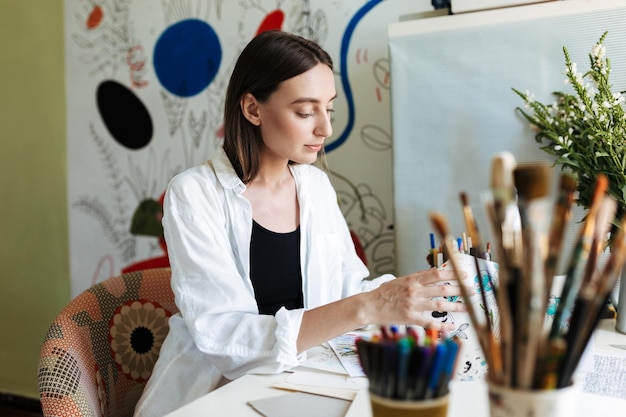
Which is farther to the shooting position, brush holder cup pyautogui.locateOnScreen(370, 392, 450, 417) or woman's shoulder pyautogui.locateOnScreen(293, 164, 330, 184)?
woman's shoulder pyautogui.locateOnScreen(293, 164, 330, 184)

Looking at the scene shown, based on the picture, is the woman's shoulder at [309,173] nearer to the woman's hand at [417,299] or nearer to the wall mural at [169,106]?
the wall mural at [169,106]

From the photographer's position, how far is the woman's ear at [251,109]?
4.63 ft

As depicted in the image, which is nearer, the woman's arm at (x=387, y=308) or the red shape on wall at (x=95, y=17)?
the woman's arm at (x=387, y=308)

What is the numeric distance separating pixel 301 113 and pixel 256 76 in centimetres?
13

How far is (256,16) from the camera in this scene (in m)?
2.15

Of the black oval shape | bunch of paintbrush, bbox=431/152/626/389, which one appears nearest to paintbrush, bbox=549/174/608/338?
bunch of paintbrush, bbox=431/152/626/389

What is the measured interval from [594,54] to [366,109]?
2.57ft

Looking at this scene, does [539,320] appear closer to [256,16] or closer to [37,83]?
[256,16]

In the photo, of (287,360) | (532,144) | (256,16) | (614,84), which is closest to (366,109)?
(256,16)

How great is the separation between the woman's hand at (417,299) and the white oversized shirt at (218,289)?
0.16 m

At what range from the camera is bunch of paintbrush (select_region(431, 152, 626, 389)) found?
1.75 ft

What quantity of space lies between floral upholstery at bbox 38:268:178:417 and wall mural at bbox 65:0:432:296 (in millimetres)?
778

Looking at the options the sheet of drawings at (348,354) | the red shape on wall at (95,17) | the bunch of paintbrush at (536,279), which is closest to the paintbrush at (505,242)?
the bunch of paintbrush at (536,279)

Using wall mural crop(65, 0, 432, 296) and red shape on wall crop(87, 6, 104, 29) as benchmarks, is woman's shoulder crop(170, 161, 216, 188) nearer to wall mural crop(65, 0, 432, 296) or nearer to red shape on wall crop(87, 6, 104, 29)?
wall mural crop(65, 0, 432, 296)
